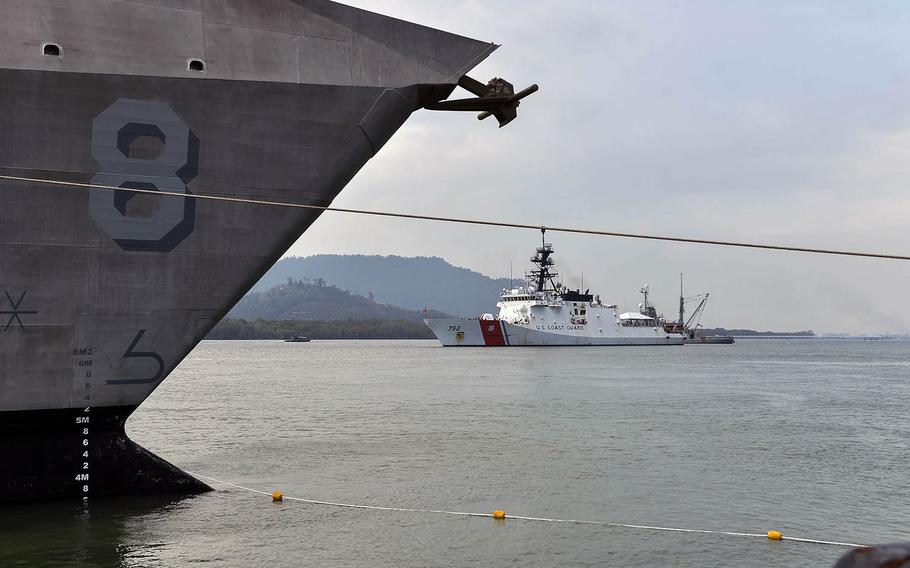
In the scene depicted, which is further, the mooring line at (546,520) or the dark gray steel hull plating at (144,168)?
the mooring line at (546,520)

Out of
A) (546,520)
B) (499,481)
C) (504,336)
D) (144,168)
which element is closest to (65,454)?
(144,168)

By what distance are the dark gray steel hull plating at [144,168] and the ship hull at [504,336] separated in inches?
3441

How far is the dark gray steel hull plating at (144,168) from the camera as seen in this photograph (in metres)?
10.2

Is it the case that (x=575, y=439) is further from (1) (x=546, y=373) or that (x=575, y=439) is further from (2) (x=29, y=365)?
(1) (x=546, y=373)

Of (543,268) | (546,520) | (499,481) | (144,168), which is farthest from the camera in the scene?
(543,268)

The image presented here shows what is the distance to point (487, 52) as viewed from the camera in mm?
12078

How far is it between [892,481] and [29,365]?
719 inches

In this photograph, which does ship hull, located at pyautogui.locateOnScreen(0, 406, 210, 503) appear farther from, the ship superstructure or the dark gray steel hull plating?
the ship superstructure

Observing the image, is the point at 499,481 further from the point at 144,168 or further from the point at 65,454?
the point at 144,168

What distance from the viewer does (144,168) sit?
10758 millimetres

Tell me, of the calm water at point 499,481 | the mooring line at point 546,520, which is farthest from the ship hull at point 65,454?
the mooring line at point 546,520

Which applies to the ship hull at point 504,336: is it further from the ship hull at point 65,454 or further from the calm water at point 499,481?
the ship hull at point 65,454

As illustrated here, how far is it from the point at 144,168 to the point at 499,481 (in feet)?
33.4

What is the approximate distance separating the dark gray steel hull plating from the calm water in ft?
5.61
